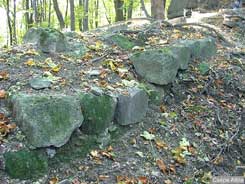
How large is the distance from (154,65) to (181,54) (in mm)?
756

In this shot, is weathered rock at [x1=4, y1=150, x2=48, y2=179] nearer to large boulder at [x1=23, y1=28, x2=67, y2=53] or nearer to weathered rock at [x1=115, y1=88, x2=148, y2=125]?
weathered rock at [x1=115, y1=88, x2=148, y2=125]

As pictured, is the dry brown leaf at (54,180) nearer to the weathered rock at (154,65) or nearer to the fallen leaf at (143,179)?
the fallen leaf at (143,179)

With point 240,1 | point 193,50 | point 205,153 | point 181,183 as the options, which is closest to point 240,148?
point 205,153

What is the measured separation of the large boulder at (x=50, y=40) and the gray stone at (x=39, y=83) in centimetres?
Result: 93

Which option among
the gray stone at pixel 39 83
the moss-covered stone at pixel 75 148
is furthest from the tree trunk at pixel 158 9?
the moss-covered stone at pixel 75 148

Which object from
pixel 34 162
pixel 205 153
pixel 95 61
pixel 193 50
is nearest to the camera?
pixel 34 162

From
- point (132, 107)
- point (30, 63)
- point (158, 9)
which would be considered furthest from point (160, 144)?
point (158, 9)

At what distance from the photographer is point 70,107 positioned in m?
3.78

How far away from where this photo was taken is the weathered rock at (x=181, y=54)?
18.0 feet

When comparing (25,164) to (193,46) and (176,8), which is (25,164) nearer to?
(193,46)

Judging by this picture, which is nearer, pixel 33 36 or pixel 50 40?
pixel 50 40

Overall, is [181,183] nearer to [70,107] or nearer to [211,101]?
[70,107]

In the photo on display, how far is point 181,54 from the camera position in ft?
18.5

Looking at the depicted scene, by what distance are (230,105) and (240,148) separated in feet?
3.08
